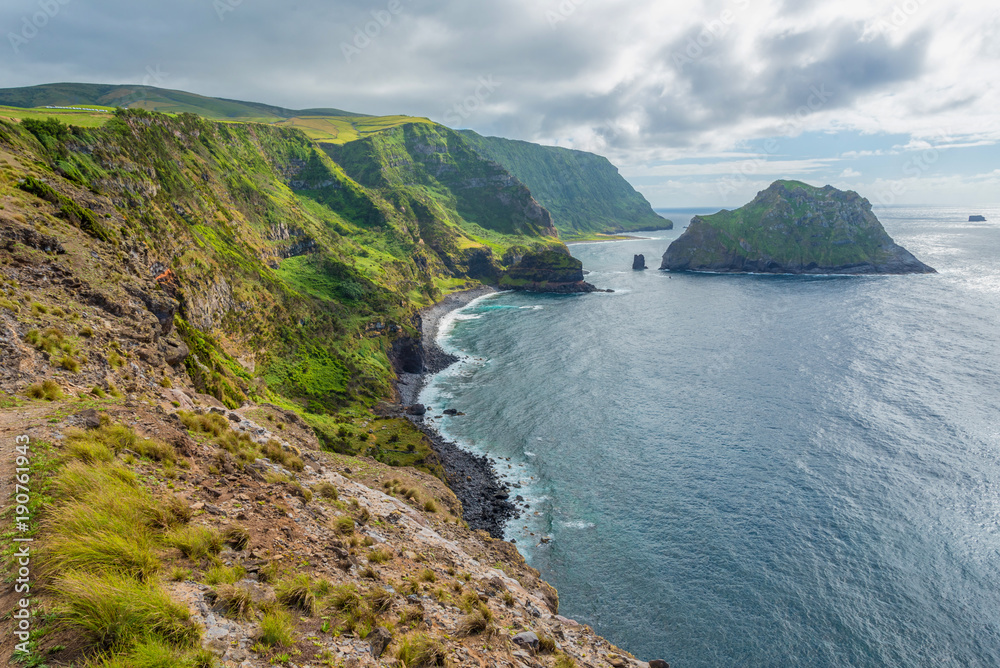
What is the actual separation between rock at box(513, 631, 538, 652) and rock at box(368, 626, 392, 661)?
26.0 ft

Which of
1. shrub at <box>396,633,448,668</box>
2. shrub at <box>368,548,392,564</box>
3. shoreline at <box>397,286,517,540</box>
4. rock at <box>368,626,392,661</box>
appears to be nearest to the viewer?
rock at <box>368,626,392,661</box>

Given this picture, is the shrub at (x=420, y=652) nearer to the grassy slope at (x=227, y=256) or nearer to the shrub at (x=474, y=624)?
the shrub at (x=474, y=624)

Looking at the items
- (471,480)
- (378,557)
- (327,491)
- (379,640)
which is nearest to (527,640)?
(378,557)

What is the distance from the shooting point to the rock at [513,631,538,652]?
2256 cm

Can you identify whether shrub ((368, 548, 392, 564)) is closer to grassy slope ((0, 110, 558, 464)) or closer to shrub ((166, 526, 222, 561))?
shrub ((166, 526, 222, 561))

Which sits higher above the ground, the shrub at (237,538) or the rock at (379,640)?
the shrub at (237,538)

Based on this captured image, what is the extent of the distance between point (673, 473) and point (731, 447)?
12172mm

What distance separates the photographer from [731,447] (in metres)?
67.1

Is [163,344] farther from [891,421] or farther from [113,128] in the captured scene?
[891,421]

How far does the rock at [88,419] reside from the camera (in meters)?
19.3

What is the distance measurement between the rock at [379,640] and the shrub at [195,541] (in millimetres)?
6797

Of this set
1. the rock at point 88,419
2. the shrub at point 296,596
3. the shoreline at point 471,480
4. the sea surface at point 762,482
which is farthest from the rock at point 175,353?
the sea surface at point 762,482

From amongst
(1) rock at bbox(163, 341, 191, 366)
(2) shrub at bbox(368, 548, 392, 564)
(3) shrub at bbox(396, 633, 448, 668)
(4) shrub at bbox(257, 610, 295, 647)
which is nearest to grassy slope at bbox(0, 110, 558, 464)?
(1) rock at bbox(163, 341, 191, 366)

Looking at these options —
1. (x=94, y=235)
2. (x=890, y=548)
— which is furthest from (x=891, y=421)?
(x=94, y=235)
